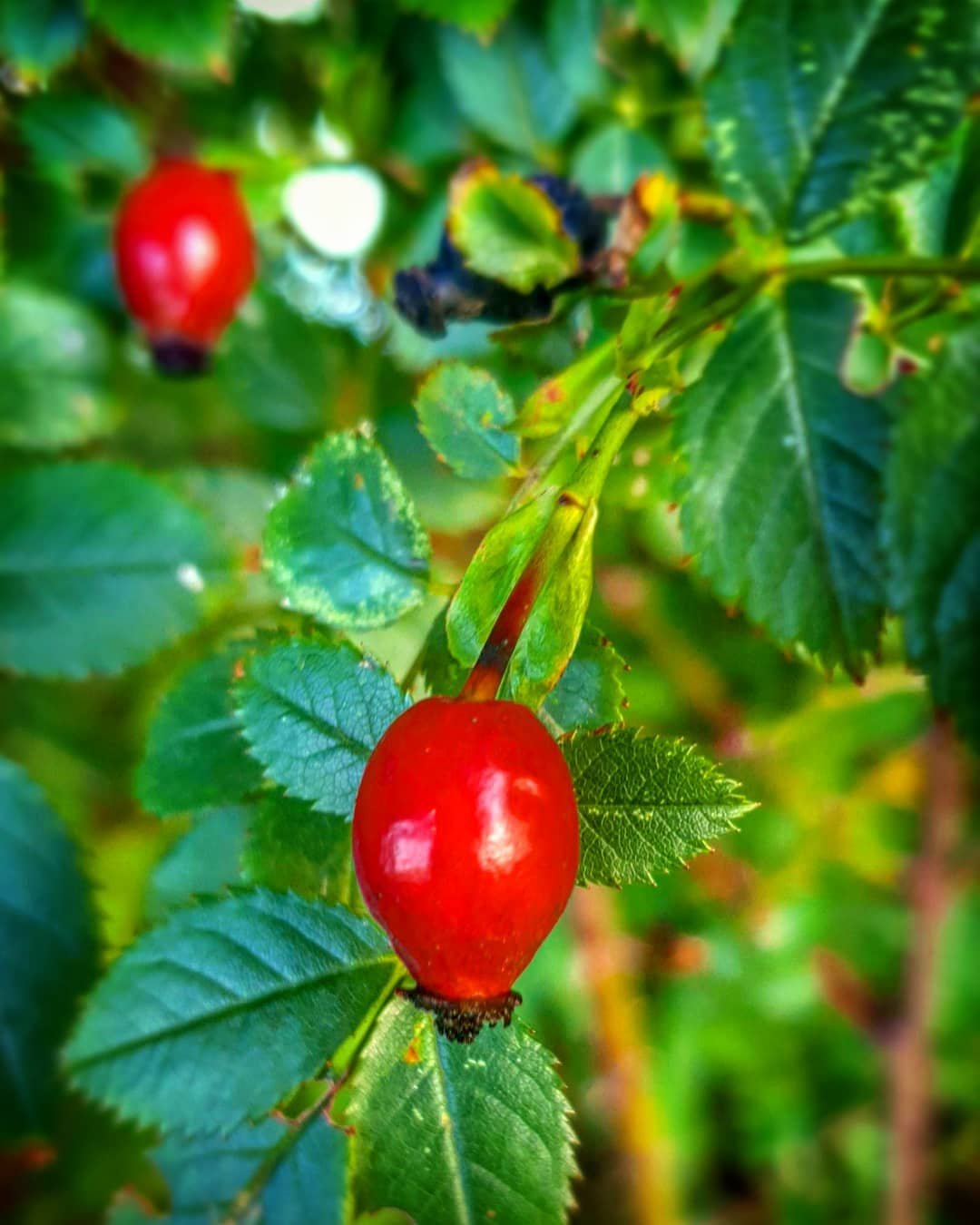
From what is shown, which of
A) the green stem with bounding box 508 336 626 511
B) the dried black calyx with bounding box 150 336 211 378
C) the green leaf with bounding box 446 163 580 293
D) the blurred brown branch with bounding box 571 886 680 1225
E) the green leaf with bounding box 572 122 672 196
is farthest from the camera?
the blurred brown branch with bounding box 571 886 680 1225

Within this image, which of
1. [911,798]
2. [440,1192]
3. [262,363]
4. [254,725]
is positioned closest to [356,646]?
[254,725]

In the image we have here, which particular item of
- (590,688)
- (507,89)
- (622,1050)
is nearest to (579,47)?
(507,89)

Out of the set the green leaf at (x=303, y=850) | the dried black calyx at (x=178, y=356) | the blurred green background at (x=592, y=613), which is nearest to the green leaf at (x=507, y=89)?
the blurred green background at (x=592, y=613)

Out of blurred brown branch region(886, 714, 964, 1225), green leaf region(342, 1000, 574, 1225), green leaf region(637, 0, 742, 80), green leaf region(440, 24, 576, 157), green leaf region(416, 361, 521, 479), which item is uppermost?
green leaf region(637, 0, 742, 80)

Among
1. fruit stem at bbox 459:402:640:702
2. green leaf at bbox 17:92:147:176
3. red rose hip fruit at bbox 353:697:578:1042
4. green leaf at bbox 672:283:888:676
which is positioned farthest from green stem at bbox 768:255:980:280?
green leaf at bbox 17:92:147:176

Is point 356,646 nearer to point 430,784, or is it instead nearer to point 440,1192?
point 430,784

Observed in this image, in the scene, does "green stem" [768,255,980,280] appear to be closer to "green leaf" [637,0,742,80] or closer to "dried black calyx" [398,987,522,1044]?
"green leaf" [637,0,742,80]
